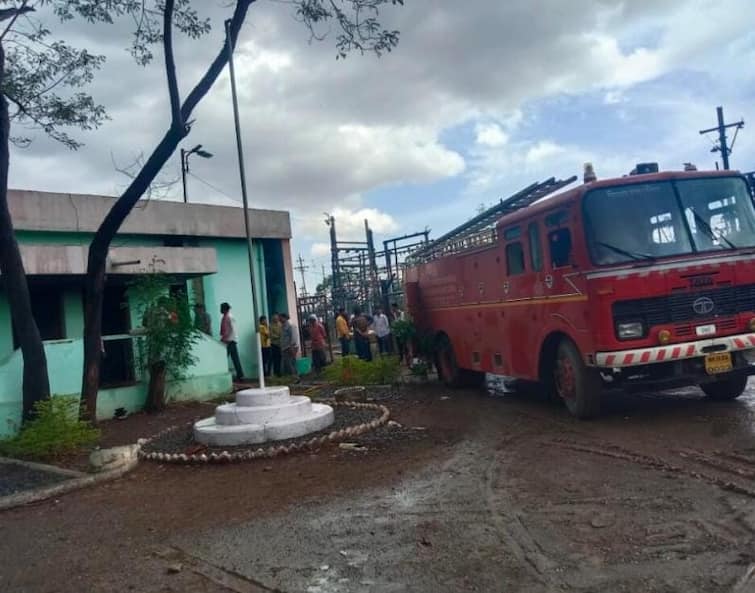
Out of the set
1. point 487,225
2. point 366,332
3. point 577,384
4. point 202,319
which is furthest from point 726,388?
point 366,332

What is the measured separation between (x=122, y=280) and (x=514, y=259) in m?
7.00

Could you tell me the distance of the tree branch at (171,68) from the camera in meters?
8.98

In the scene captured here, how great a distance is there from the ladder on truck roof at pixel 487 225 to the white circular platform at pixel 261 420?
3895 mm

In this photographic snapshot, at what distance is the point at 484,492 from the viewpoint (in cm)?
551

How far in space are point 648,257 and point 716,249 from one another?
0.85 meters

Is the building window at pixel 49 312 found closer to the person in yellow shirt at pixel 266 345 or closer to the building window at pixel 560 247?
the person in yellow shirt at pixel 266 345

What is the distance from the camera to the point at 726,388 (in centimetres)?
855

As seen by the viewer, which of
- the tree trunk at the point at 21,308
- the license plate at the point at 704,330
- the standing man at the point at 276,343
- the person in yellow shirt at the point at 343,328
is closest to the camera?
the license plate at the point at 704,330

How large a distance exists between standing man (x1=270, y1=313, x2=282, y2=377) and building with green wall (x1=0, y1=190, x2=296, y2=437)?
1.77ft

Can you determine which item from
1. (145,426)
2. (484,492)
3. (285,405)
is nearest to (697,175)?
(484,492)

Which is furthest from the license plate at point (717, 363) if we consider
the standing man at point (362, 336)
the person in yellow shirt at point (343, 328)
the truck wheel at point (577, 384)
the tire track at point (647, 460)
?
Result: the person in yellow shirt at point (343, 328)

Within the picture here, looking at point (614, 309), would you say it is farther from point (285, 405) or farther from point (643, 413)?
point (285, 405)

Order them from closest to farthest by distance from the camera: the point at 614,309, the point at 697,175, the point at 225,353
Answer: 1. the point at 614,309
2. the point at 697,175
3. the point at 225,353

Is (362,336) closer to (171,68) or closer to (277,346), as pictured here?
(277,346)
